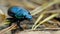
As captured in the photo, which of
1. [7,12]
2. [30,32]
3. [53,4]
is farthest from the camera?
[53,4]

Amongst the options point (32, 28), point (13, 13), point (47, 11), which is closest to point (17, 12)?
point (13, 13)

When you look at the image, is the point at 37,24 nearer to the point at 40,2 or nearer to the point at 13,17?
the point at 13,17

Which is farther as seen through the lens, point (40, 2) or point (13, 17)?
point (40, 2)

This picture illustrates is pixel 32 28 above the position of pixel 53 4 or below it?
below

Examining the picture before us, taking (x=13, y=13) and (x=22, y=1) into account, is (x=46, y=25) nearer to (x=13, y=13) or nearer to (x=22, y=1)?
(x=13, y=13)

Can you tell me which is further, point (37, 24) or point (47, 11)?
point (47, 11)

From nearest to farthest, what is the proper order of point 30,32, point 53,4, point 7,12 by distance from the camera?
point 30,32
point 7,12
point 53,4

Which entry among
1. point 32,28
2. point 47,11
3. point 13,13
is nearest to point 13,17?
point 13,13

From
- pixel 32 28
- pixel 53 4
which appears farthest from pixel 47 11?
pixel 32 28

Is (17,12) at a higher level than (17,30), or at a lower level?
higher
